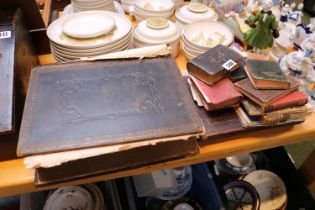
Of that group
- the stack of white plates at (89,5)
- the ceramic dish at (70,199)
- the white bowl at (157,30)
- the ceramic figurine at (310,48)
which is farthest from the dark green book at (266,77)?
the ceramic dish at (70,199)

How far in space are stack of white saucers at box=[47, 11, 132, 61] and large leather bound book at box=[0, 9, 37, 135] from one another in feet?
0.19

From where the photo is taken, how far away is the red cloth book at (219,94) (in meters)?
0.52

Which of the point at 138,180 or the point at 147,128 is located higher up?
the point at 147,128

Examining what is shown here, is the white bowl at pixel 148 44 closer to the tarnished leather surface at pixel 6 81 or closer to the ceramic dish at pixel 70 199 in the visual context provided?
the tarnished leather surface at pixel 6 81

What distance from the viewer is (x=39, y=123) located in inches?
18.2

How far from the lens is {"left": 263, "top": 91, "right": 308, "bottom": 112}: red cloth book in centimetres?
51

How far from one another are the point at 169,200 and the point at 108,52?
50cm

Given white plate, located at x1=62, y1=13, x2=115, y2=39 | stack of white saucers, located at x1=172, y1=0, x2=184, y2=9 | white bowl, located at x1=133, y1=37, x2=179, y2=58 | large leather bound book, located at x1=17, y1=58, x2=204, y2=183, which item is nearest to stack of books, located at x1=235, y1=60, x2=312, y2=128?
large leather bound book, located at x1=17, y1=58, x2=204, y2=183

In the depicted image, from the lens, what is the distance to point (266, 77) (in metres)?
0.52

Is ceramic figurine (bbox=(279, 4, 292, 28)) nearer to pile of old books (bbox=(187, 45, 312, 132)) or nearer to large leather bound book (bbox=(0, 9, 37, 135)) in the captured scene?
pile of old books (bbox=(187, 45, 312, 132))

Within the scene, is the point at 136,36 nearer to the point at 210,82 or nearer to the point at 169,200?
the point at 210,82

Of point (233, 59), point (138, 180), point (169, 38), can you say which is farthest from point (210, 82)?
point (138, 180)

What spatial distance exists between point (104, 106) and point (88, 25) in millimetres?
248

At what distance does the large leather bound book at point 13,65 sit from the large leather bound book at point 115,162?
96 millimetres
